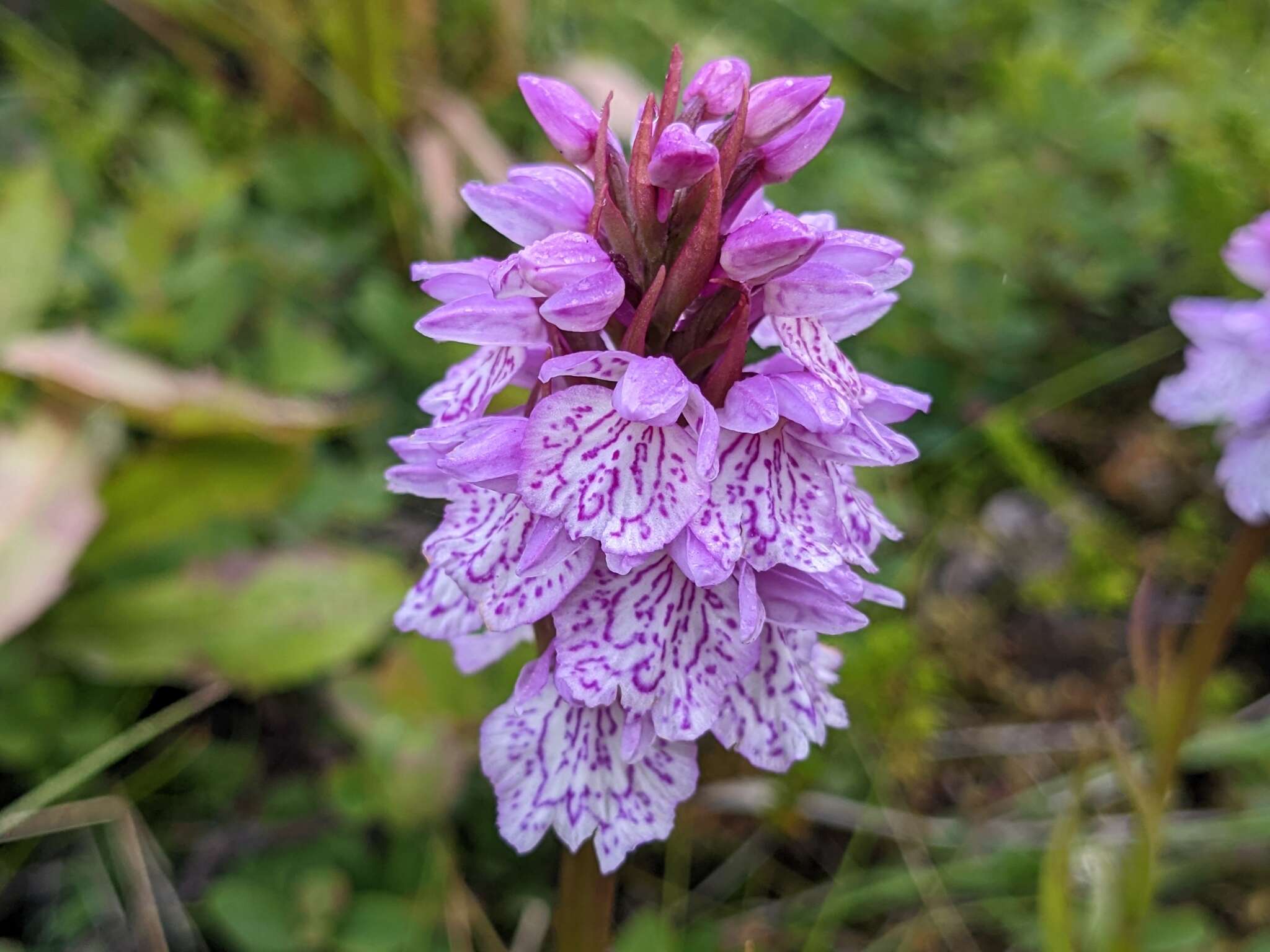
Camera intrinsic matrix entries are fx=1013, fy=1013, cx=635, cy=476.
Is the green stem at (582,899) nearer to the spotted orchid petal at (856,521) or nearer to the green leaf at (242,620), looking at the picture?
the spotted orchid petal at (856,521)

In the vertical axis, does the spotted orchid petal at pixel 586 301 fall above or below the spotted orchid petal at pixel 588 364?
above

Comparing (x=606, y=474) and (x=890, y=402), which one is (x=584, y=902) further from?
(x=890, y=402)

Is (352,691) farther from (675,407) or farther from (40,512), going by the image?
(675,407)

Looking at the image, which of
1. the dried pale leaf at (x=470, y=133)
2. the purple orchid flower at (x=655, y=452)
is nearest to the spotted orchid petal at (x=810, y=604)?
the purple orchid flower at (x=655, y=452)

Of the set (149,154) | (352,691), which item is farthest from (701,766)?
(149,154)

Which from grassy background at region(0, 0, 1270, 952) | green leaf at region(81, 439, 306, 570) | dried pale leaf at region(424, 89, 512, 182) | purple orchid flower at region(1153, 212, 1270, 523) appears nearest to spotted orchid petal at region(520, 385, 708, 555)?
grassy background at region(0, 0, 1270, 952)
